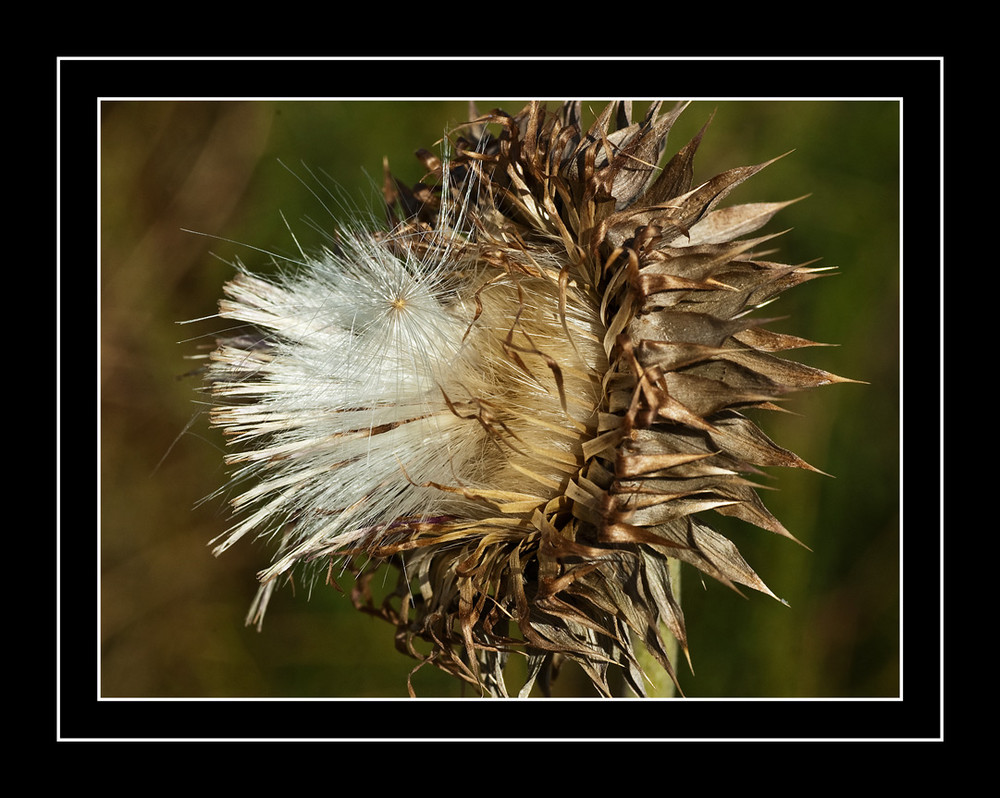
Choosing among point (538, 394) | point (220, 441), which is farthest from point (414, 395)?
point (220, 441)

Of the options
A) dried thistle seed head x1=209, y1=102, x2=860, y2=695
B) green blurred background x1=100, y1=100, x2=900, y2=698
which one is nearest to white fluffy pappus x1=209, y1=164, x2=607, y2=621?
dried thistle seed head x1=209, y1=102, x2=860, y2=695

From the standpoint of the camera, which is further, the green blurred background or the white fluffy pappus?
the green blurred background

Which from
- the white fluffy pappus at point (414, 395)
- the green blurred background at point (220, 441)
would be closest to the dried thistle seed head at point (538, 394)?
the white fluffy pappus at point (414, 395)

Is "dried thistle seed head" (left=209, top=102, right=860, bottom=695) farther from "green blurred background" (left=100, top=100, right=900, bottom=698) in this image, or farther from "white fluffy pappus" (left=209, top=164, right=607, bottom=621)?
"green blurred background" (left=100, top=100, right=900, bottom=698)

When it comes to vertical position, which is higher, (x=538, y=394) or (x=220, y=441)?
(x=538, y=394)

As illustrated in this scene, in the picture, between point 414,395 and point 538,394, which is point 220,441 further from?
point 538,394

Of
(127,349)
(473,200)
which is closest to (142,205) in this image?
(127,349)
